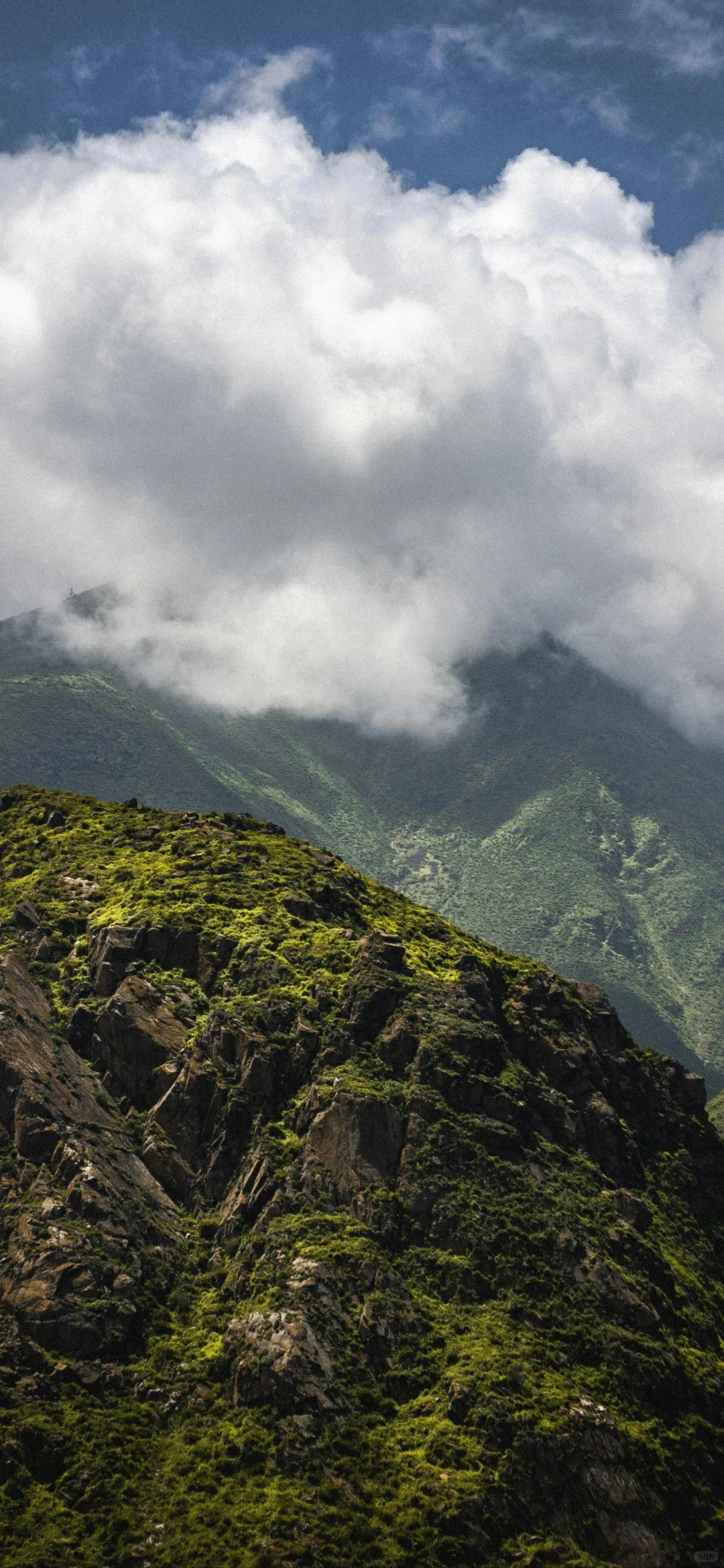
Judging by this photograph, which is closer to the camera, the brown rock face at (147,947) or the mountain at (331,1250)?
the mountain at (331,1250)

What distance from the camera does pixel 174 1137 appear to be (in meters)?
81.2

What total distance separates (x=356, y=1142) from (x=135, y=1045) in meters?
17.0

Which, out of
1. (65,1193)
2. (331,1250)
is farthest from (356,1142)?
(65,1193)

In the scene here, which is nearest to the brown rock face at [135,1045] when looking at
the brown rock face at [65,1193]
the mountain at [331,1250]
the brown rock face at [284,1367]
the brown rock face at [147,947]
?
the mountain at [331,1250]

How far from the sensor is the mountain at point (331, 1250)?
203ft

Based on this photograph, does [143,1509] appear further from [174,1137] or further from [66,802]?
[66,802]

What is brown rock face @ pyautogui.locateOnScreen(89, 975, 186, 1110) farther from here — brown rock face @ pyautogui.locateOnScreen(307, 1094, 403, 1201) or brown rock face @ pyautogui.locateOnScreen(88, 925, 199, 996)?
brown rock face @ pyautogui.locateOnScreen(307, 1094, 403, 1201)

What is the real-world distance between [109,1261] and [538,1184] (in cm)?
2754

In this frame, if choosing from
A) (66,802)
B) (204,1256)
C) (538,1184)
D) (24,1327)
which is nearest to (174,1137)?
(204,1256)

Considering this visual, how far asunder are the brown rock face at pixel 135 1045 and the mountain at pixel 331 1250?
0.18 metres

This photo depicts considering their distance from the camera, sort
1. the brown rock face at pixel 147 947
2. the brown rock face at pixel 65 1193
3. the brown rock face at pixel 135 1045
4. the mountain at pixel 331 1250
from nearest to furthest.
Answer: the mountain at pixel 331 1250 → the brown rock face at pixel 65 1193 → the brown rock face at pixel 135 1045 → the brown rock face at pixel 147 947

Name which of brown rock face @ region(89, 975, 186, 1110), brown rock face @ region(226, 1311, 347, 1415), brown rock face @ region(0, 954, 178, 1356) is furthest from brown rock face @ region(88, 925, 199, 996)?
brown rock face @ region(226, 1311, 347, 1415)

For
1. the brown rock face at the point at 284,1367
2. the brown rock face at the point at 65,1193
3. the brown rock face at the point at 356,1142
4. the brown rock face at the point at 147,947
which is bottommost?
the brown rock face at the point at 65,1193

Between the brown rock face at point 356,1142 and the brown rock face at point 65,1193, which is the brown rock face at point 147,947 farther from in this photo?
the brown rock face at point 356,1142
